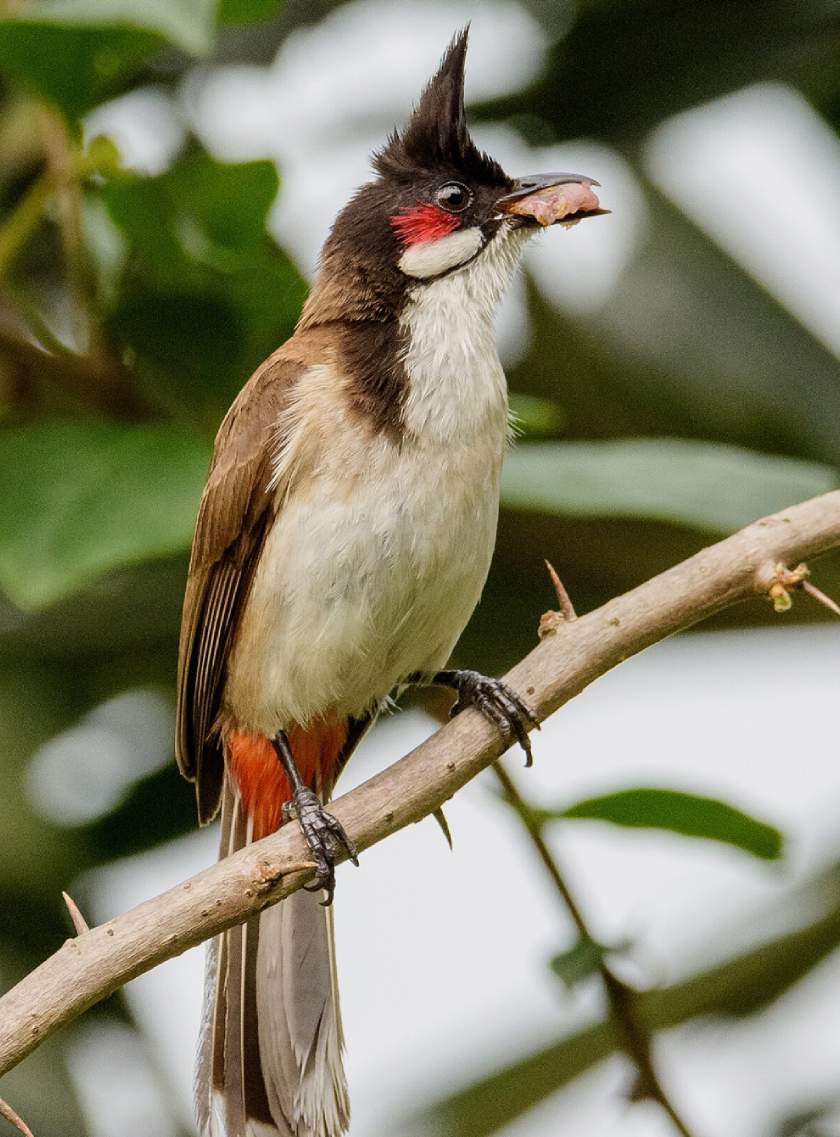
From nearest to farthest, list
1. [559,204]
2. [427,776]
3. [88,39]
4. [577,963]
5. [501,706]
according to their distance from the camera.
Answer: [427,776] < [577,963] < [501,706] < [88,39] < [559,204]

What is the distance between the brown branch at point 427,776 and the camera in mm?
1889

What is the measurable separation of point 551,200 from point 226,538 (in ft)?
2.48

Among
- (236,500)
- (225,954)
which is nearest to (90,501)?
(236,500)

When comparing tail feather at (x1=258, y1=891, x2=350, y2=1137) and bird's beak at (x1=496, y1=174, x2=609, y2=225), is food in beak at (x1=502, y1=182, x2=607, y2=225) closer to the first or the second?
bird's beak at (x1=496, y1=174, x2=609, y2=225)

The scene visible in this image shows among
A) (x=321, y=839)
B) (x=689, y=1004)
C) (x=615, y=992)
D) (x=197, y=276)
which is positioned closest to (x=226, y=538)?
(x=197, y=276)

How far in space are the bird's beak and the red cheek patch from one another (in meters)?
0.09

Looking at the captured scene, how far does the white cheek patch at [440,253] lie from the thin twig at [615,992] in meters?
0.89

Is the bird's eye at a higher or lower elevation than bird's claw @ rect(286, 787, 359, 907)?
higher

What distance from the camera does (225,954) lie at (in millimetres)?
2840

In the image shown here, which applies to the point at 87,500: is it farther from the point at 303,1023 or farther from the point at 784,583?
the point at 784,583

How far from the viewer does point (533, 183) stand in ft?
9.68

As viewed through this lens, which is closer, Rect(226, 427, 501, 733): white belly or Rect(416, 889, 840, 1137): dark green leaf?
Rect(226, 427, 501, 733): white belly

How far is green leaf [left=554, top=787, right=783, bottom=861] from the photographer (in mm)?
2426

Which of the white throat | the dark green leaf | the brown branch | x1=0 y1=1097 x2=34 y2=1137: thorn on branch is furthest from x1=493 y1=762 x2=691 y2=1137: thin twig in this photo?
x1=0 y1=1097 x2=34 y2=1137: thorn on branch
